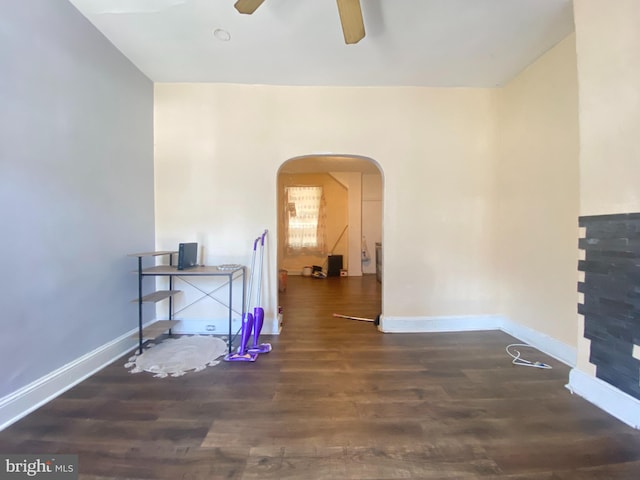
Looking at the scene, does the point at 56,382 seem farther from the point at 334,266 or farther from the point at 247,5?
the point at 334,266

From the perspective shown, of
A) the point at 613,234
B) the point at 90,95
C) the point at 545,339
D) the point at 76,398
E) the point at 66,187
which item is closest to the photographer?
the point at 613,234

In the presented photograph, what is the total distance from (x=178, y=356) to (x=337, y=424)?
5.32 feet

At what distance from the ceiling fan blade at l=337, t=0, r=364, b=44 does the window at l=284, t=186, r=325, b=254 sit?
5427 millimetres

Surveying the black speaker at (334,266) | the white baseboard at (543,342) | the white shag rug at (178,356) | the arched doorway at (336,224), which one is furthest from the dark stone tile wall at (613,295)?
the black speaker at (334,266)

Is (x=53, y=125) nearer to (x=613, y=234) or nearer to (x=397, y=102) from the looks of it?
(x=397, y=102)

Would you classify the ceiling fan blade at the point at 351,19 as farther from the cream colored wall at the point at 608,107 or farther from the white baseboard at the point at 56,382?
the white baseboard at the point at 56,382

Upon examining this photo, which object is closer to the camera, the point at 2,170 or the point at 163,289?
the point at 2,170

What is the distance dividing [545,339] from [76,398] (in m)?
3.88

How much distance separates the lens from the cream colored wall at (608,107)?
153 cm

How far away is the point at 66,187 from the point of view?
1896mm

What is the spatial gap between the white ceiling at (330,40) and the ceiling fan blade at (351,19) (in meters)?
0.29

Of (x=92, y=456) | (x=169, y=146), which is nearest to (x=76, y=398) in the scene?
(x=92, y=456)

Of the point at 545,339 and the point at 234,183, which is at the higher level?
the point at 234,183

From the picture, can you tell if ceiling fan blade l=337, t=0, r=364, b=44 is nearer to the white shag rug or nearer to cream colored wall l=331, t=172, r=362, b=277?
the white shag rug
